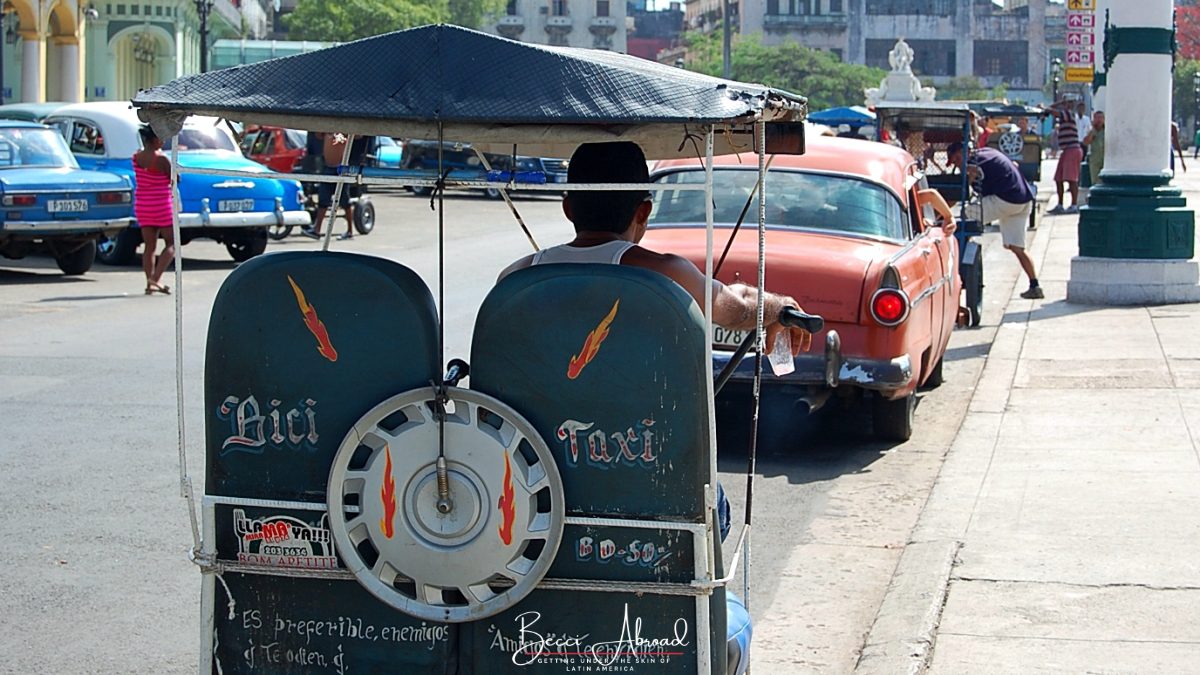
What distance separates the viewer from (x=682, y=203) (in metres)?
9.67

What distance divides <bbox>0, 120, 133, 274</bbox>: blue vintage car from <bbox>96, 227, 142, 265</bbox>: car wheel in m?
1.06

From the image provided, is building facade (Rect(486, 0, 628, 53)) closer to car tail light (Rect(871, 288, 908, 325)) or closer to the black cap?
car tail light (Rect(871, 288, 908, 325))

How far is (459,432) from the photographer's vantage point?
11.4 feet

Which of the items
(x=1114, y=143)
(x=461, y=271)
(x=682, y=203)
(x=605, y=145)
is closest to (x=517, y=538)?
(x=605, y=145)

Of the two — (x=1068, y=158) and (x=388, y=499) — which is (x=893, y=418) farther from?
(x=1068, y=158)

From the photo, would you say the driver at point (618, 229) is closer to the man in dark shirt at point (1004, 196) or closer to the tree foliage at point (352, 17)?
the man in dark shirt at point (1004, 196)

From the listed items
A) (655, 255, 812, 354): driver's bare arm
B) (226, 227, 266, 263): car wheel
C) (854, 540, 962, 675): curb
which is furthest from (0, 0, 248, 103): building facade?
(655, 255, 812, 354): driver's bare arm

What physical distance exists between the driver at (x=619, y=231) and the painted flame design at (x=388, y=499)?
603 mm

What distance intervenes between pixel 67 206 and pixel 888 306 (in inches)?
466

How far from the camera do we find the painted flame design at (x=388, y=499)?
3533mm

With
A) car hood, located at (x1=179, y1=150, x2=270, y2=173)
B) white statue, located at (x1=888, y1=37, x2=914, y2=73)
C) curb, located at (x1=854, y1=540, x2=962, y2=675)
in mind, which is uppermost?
white statue, located at (x1=888, y1=37, x2=914, y2=73)

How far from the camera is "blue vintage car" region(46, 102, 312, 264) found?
Result: 62.1 feet

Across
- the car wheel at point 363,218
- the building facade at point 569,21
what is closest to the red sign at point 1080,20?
the car wheel at point 363,218

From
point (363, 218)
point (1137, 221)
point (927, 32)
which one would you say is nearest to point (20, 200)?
point (363, 218)
